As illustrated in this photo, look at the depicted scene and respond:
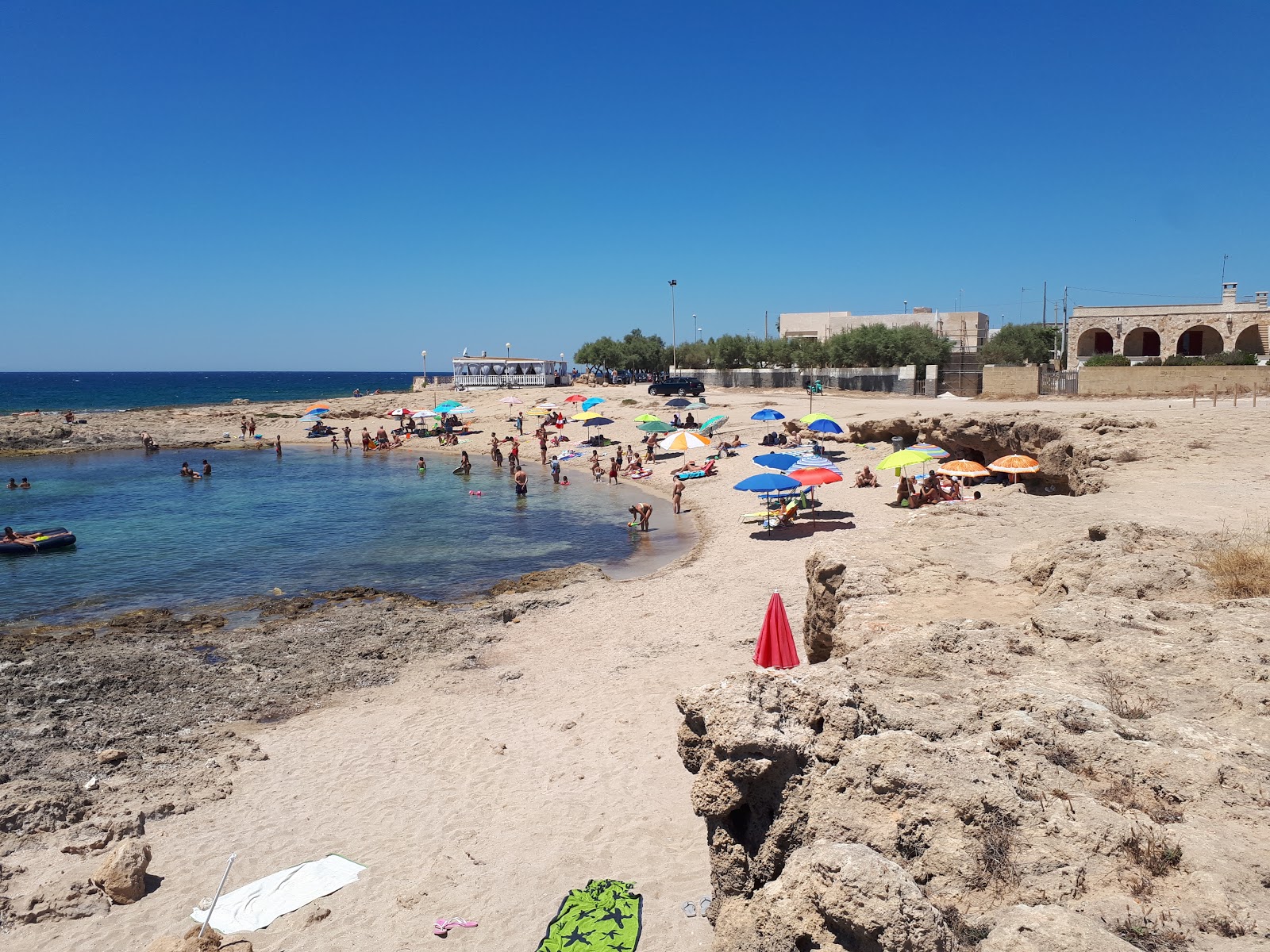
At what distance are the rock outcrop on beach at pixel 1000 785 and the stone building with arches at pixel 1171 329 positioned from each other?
45829 millimetres

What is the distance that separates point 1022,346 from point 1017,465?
45728 millimetres

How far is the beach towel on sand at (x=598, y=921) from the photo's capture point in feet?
17.1

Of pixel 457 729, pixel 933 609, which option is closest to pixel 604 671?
pixel 457 729

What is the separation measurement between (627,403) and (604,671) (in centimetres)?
3730

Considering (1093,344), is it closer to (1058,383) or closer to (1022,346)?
(1022,346)

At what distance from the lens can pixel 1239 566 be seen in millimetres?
6816

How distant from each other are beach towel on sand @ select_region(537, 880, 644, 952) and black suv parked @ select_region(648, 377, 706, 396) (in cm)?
4486

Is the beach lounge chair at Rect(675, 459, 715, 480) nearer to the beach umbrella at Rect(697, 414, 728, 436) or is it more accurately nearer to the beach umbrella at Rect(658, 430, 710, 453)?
the beach umbrella at Rect(658, 430, 710, 453)

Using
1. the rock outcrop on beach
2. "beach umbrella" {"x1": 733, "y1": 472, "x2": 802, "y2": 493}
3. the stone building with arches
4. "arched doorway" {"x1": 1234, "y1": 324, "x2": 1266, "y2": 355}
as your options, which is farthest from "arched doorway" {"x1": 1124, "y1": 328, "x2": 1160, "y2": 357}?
the rock outcrop on beach

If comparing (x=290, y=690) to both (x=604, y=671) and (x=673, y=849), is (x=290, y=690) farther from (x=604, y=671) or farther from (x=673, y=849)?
(x=673, y=849)

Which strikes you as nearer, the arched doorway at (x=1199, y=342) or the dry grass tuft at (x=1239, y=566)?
the dry grass tuft at (x=1239, y=566)

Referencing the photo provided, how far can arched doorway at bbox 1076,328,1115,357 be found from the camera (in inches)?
1869

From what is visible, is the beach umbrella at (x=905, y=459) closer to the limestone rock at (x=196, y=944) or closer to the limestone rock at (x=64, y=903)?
the limestone rock at (x=196, y=944)

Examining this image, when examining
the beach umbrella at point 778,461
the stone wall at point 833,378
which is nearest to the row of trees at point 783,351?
the stone wall at point 833,378
